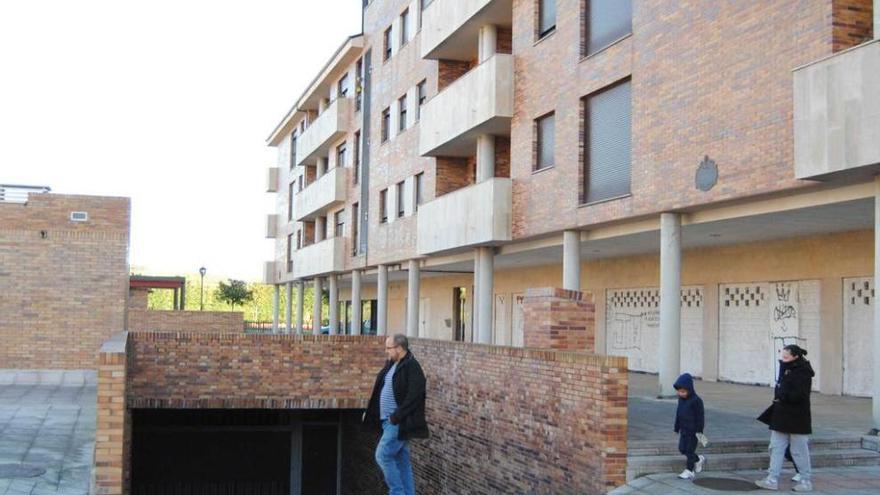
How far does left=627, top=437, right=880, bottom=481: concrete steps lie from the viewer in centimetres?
986

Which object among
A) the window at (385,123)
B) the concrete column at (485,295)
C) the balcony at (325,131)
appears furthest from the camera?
the balcony at (325,131)

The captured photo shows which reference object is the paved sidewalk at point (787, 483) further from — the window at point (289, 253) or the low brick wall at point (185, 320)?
the window at point (289, 253)

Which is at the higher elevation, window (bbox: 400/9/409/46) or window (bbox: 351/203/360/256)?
window (bbox: 400/9/409/46)

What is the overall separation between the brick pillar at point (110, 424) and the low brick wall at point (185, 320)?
24351mm

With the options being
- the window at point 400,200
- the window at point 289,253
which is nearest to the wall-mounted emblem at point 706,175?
the window at point 400,200

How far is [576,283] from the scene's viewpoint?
1836 centimetres

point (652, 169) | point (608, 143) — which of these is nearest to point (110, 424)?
point (652, 169)

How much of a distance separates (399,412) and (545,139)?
1138cm

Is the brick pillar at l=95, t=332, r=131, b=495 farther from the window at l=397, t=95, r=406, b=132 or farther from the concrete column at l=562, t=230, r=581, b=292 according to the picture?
the window at l=397, t=95, r=406, b=132

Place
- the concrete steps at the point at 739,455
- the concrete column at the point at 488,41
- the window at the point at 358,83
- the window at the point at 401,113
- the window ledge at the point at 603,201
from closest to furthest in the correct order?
the concrete steps at the point at 739,455, the window ledge at the point at 603,201, the concrete column at the point at 488,41, the window at the point at 401,113, the window at the point at 358,83

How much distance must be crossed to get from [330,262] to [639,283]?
53.2ft

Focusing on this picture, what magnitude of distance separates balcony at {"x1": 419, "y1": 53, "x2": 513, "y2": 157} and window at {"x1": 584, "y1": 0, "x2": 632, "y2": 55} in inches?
125

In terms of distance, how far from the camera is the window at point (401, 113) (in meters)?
29.6

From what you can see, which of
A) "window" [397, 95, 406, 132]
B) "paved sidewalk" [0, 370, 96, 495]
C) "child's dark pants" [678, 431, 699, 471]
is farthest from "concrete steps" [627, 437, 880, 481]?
"window" [397, 95, 406, 132]
